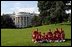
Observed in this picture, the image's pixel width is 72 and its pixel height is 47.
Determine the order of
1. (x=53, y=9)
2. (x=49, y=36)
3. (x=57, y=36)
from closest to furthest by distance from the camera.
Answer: (x=49, y=36) < (x=57, y=36) < (x=53, y=9)

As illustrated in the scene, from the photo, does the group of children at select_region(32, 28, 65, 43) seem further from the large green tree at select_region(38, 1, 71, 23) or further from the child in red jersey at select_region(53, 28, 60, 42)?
the large green tree at select_region(38, 1, 71, 23)

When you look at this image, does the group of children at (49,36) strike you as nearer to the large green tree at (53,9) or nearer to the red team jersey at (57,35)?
the red team jersey at (57,35)

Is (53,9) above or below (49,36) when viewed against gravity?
above

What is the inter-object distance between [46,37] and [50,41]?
35cm

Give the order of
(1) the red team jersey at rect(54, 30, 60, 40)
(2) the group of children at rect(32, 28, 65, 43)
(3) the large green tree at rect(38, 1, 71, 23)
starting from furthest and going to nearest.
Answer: (3) the large green tree at rect(38, 1, 71, 23)
(1) the red team jersey at rect(54, 30, 60, 40)
(2) the group of children at rect(32, 28, 65, 43)

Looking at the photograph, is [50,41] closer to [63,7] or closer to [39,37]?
[39,37]

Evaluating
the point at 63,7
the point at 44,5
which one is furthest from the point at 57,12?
the point at 44,5

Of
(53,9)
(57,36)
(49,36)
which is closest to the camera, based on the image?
(49,36)

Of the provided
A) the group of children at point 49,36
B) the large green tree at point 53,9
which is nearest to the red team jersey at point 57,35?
the group of children at point 49,36

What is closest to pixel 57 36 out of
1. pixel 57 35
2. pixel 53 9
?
pixel 57 35

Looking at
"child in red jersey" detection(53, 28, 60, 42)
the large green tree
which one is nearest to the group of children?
"child in red jersey" detection(53, 28, 60, 42)

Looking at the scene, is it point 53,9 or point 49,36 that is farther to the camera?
point 53,9

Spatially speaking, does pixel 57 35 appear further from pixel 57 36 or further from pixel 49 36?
pixel 49 36

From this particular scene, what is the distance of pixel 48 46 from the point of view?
13.3 m
